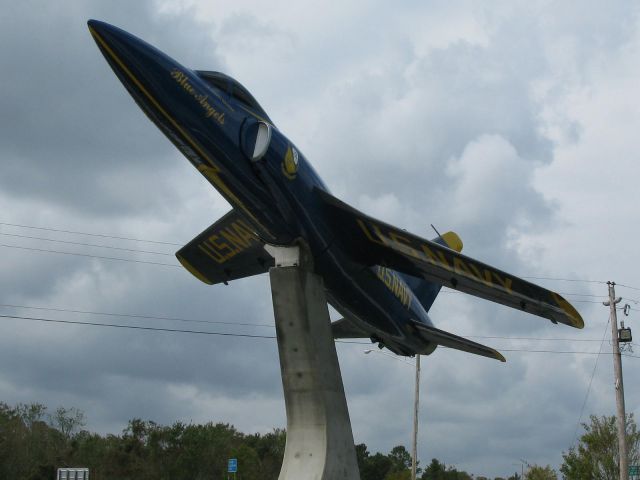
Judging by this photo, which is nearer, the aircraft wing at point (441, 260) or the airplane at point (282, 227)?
the airplane at point (282, 227)

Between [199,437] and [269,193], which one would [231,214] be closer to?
[269,193]

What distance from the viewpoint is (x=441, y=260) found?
15219 millimetres

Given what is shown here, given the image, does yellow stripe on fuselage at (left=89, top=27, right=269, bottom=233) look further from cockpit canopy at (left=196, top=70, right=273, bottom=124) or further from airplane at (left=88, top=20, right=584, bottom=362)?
cockpit canopy at (left=196, top=70, right=273, bottom=124)

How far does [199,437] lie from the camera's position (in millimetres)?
58531

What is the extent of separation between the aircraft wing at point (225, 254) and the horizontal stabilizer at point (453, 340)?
11.8ft

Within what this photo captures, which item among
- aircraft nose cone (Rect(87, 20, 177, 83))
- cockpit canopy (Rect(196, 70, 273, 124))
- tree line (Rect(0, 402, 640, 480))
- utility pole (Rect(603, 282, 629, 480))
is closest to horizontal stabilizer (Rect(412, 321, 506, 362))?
cockpit canopy (Rect(196, 70, 273, 124))

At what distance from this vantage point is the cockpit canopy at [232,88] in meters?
13.4

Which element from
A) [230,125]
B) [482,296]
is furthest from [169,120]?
[482,296]

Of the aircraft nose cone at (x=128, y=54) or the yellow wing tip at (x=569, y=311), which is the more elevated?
the aircraft nose cone at (x=128, y=54)

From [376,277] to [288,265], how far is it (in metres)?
2.34

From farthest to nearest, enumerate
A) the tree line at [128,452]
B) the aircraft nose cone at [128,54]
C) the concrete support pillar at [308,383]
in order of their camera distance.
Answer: the tree line at [128,452] → the concrete support pillar at [308,383] → the aircraft nose cone at [128,54]

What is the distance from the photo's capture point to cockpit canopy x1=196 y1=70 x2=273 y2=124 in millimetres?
13438

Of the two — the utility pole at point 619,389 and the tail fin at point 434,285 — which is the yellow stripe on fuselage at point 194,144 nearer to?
the tail fin at point 434,285

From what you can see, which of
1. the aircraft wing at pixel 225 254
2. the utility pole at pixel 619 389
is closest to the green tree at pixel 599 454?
the utility pole at pixel 619 389
